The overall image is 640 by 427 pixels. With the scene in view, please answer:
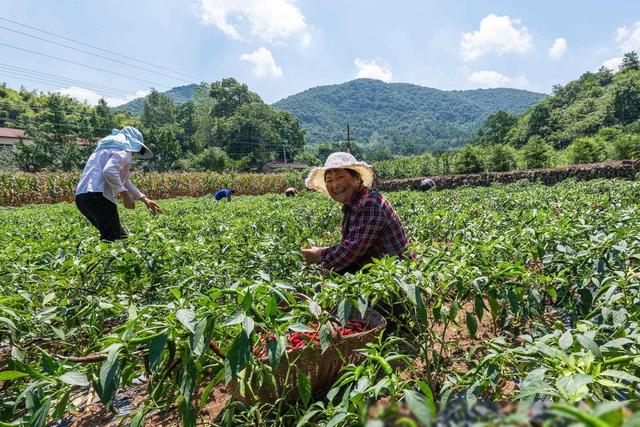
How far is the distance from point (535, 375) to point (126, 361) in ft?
3.73

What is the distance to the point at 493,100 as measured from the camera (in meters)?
189

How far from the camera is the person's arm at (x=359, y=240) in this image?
2.80 metres

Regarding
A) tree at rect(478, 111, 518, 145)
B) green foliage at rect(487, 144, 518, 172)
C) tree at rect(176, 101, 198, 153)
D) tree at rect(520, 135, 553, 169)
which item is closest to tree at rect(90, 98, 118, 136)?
tree at rect(176, 101, 198, 153)

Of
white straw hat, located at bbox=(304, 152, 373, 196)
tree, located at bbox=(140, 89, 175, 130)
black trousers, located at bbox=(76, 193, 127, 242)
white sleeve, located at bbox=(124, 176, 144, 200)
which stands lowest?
black trousers, located at bbox=(76, 193, 127, 242)

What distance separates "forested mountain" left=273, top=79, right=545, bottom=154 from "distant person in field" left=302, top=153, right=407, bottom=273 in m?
141

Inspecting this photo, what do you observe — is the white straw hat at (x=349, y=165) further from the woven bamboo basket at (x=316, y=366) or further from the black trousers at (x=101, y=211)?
the black trousers at (x=101, y=211)

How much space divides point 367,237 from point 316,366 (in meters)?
1.20

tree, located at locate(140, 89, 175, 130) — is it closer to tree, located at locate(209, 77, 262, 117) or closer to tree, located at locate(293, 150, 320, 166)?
tree, located at locate(209, 77, 262, 117)

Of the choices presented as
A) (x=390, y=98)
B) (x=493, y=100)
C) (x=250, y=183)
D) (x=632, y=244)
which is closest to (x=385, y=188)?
(x=250, y=183)

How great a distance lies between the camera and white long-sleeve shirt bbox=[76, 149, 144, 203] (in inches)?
167

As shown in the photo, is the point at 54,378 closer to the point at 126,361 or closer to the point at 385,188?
the point at 126,361

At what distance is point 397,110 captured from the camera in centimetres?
18150

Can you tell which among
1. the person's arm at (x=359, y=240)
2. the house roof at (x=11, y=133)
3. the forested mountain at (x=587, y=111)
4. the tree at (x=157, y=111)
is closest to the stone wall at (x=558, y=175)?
the person's arm at (x=359, y=240)

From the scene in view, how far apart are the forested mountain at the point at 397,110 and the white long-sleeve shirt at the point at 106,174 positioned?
5502 inches
